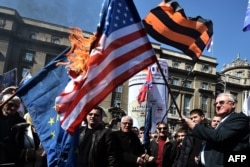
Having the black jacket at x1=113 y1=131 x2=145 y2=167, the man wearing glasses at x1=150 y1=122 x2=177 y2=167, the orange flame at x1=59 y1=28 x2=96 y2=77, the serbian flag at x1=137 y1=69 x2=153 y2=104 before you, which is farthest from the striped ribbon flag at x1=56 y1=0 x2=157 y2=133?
the serbian flag at x1=137 y1=69 x2=153 y2=104

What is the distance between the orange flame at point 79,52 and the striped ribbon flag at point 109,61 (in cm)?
10

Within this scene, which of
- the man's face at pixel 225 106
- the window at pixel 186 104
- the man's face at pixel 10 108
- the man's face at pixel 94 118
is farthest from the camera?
the window at pixel 186 104

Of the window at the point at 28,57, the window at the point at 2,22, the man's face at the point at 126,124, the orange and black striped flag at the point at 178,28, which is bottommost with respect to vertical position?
the man's face at the point at 126,124

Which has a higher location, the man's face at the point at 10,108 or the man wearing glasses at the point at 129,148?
the man's face at the point at 10,108

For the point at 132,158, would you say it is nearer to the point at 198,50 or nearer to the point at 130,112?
the point at 198,50

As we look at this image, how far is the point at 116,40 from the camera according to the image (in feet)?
12.9

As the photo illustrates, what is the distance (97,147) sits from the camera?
430 centimetres

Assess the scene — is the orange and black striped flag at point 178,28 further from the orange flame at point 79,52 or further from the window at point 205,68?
the window at point 205,68

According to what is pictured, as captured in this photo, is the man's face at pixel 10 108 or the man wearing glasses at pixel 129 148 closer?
the man's face at pixel 10 108

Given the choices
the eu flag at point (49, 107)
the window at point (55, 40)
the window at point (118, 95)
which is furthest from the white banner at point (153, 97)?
the window at point (55, 40)

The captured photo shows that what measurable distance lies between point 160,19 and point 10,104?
2.71 m

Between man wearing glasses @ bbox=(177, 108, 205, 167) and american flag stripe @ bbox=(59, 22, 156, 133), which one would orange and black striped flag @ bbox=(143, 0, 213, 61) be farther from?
man wearing glasses @ bbox=(177, 108, 205, 167)

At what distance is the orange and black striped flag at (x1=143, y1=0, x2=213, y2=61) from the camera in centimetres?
516

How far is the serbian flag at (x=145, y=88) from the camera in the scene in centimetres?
1023
